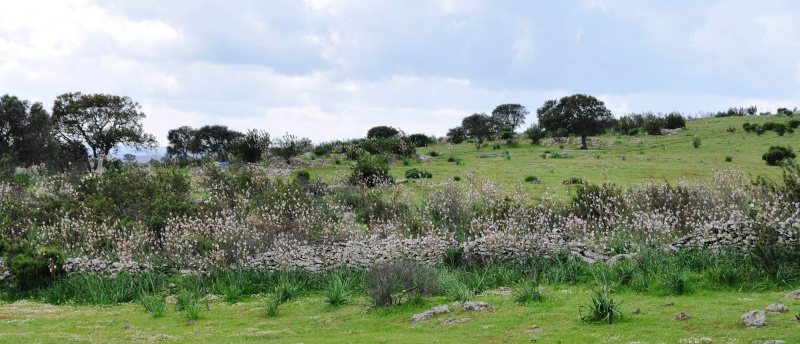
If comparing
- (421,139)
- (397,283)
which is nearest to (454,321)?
(397,283)

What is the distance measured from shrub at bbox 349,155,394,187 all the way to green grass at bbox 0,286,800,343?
594 inches

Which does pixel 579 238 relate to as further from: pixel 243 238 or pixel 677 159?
pixel 677 159

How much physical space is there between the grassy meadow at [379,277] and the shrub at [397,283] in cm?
8

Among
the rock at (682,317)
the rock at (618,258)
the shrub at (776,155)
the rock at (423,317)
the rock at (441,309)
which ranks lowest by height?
the rock at (423,317)

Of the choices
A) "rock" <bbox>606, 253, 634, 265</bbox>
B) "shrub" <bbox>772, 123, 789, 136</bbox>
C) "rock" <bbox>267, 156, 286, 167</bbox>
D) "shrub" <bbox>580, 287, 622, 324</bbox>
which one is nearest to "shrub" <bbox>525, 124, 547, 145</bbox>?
"shrub" <bbox>772, 123, 789, 136</bbox>

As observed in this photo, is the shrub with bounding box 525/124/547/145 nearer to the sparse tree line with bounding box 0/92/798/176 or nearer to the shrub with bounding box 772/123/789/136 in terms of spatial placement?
the sparse tree line with bounding box 0/92/798/176

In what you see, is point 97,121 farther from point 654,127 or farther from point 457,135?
point 654,127

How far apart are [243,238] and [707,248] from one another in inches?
492

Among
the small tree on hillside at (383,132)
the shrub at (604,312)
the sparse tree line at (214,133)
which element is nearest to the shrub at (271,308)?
the shrub at (604,312)

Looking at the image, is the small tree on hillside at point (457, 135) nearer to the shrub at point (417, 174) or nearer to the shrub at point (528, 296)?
the shrub at point (417, 174)

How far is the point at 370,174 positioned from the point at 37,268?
55.1 feet

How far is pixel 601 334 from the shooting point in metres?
9.26

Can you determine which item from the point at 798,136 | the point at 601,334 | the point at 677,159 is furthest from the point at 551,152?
the point at 601,334

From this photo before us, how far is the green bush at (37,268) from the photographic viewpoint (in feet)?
56.3
